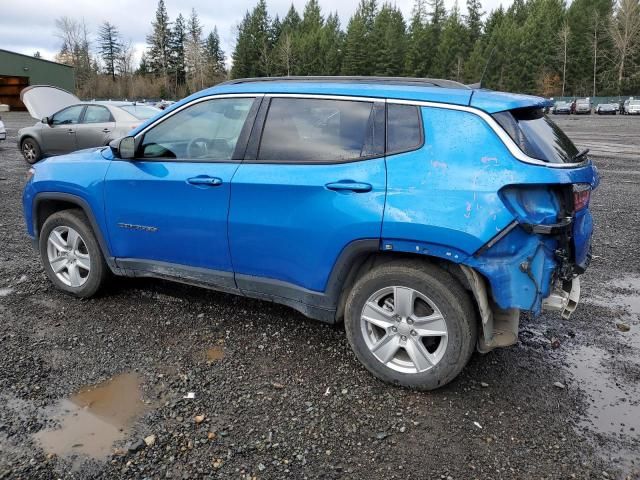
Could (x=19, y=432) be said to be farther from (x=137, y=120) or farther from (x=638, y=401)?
(x=137, y=120)

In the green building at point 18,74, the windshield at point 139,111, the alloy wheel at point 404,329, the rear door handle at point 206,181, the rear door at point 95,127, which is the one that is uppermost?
the green building at point 18,74

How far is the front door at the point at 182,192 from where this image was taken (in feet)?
12.2

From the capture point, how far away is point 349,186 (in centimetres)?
320

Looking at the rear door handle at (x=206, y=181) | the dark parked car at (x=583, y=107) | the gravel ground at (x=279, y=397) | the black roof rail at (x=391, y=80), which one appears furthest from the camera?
the dark parked car at (x=583, y=107)

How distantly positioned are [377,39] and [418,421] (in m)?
95.5

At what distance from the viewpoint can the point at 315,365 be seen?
11.8 ft

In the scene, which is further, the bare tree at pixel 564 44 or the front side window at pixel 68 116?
the bare tree at pixel 564 44

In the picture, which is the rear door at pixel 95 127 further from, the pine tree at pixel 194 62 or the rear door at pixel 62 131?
the pine tree at pixel 194 62

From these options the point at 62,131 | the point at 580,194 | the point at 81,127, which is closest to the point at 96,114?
the point at 81,127

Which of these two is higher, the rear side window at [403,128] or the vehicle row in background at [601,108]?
the vehicle row in background at [601,108]

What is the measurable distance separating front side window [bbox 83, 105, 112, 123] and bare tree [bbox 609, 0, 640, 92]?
78.7 meters

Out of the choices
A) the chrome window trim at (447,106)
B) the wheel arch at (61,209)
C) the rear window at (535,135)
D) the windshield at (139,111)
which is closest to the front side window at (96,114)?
the windshield at (139,111)

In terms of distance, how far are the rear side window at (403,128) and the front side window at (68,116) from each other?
36.8 ft

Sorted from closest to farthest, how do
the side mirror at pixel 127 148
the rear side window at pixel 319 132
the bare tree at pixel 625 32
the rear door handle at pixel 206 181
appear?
the rear side window at pixel 319 132 < the rear door handle at pixel 206 181 < the side mirror at pixel 127 148 < the bare tree at pixel 625 32
